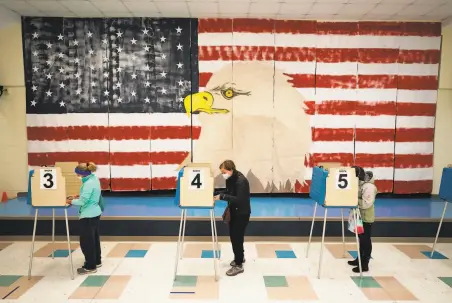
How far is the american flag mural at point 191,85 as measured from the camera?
6.95 m

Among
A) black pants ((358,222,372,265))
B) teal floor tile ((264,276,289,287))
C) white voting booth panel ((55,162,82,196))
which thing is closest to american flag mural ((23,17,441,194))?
white voting booth panel ((55,162,82,196))

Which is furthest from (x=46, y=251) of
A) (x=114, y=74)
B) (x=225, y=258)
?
(x=114, y=74)

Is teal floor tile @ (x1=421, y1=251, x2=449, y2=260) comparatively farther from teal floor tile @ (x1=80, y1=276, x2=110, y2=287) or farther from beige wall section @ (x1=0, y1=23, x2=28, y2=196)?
beige wall section @ (x1=0, y1=23, x2=28, y2=196)

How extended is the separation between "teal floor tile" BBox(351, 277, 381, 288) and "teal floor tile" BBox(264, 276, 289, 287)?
0.81m

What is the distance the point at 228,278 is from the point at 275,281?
54 cm

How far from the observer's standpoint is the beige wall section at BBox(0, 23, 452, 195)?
693cm

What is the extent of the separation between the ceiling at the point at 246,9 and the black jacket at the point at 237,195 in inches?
134

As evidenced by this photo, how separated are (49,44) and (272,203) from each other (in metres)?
5.31

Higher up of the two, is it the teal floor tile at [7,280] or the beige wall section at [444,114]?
the beige wall section at [444,114]

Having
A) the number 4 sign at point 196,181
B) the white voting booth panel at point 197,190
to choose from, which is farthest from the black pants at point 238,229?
the number 4 sign at point 196,181

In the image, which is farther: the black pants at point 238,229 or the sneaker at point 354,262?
the sneaker at point 354,262

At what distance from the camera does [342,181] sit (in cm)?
404

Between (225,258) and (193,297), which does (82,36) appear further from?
(193,297)

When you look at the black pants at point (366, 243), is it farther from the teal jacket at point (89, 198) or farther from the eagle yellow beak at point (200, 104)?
the eagle yellow beak at point (200, 104)
